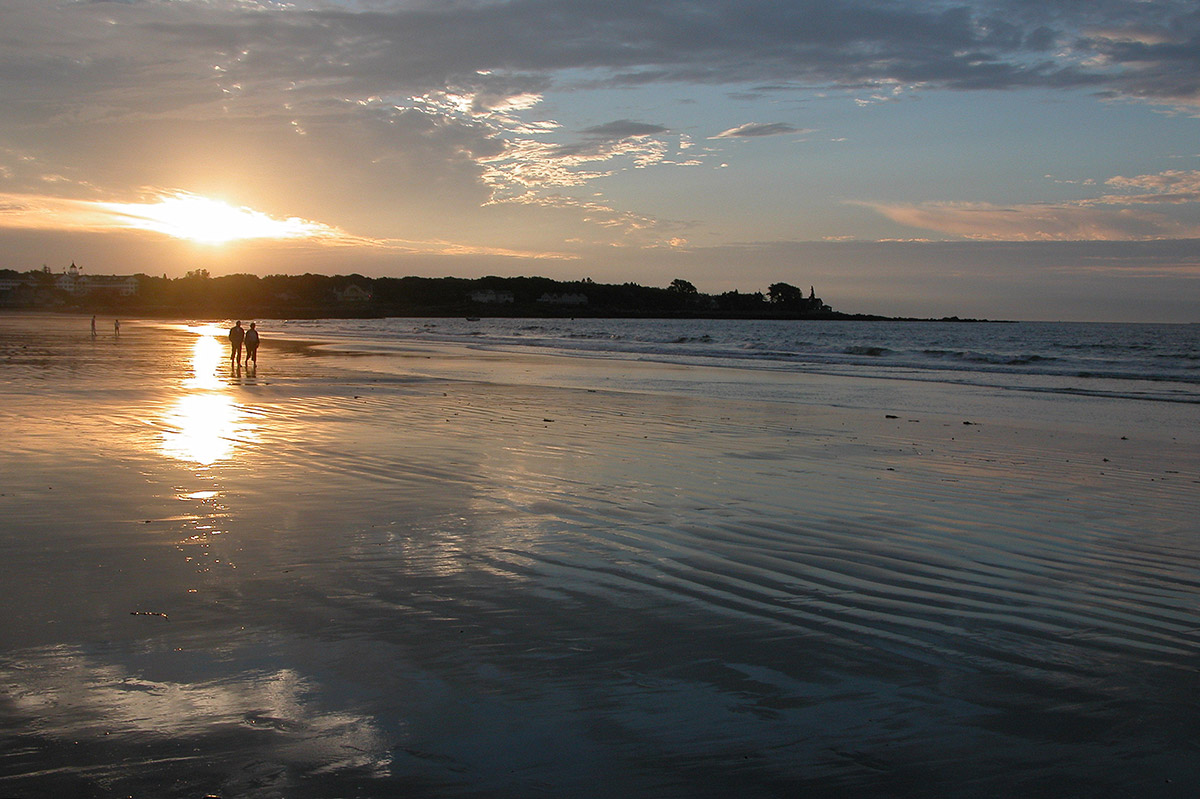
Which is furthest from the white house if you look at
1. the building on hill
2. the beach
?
the beach

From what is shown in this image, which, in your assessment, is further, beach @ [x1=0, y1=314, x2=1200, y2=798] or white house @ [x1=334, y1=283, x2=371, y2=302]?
white house @ [x1=334, y1=283, x2=371, y2=302]

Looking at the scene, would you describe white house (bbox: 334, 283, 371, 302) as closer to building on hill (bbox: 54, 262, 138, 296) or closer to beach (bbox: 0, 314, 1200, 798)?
building on hill (bbox: 54, 262, 138, 296)

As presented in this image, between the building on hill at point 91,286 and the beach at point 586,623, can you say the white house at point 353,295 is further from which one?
the beach at point 586,623

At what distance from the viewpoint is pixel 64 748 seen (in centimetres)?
348

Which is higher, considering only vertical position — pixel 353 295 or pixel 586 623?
pixel 353 295

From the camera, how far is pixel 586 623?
16.8 ft

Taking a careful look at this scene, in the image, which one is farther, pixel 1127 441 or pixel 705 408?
pixel 705 408

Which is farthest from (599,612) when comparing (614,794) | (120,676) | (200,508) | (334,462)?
(334,462)

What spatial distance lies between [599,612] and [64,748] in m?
2.85

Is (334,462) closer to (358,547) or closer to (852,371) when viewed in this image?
(358,547)

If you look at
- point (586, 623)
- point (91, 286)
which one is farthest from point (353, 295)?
point (586, 623)

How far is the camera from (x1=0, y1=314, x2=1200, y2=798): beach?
3.55m

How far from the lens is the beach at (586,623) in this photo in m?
3.55

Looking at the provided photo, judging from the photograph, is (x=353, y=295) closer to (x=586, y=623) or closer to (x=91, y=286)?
(x=91, y=286)
